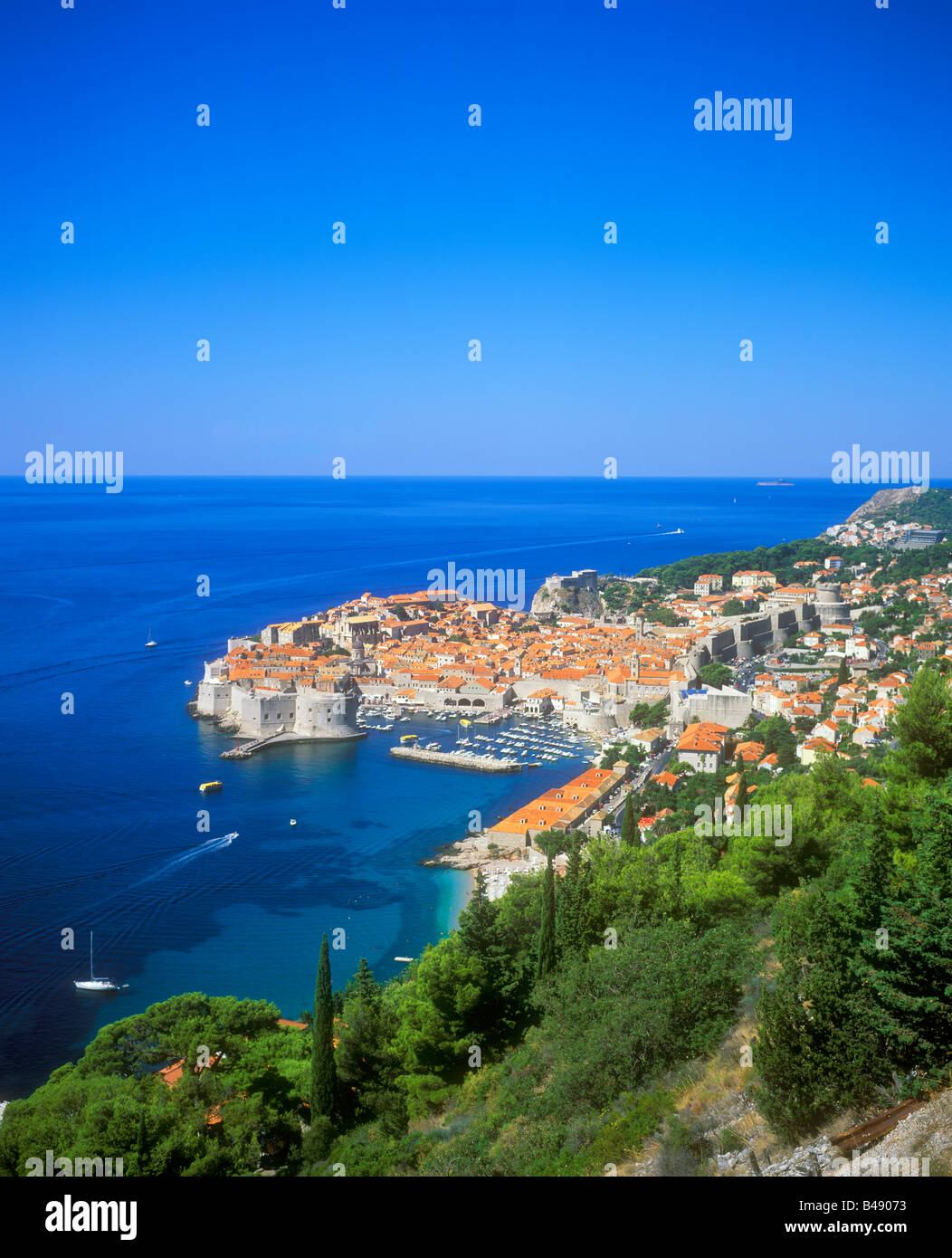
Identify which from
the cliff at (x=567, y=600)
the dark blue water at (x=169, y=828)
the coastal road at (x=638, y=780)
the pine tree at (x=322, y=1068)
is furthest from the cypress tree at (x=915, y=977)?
the cliff at (x=567, y=600)

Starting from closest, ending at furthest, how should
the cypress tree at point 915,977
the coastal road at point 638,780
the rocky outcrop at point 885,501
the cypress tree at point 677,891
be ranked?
1. the cypress tree at point 915,977
2. the cypress tree at point 677,891
3. the coastal road at point 638,780
4. the rocky outcrop at point 885,501

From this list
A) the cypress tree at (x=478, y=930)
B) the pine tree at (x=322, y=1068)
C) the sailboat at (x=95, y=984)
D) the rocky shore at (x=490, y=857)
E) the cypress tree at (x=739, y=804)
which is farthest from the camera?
the rocky shore at (x=490, y=857)

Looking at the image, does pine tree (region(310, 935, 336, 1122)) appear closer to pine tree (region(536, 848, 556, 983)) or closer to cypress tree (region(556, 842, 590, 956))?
pine tree (region(536, 848, 556, 983))

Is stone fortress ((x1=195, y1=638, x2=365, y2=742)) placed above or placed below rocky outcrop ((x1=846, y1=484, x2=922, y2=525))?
below

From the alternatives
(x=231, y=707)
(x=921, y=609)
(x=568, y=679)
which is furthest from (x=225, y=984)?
(x=921, y=609)

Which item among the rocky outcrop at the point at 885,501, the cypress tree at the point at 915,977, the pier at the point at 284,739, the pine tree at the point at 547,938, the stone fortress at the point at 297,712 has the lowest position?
the pier at the point at 284,739

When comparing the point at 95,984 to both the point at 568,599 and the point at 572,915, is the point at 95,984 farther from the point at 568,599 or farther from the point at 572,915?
the point at 568,599

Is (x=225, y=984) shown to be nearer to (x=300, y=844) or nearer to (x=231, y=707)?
(x=300, y=844)

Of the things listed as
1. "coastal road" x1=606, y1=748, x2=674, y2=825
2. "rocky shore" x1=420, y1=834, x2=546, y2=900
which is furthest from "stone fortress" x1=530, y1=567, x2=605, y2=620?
"rocky shore" x1=420, y1=834, x2=546, y2=900

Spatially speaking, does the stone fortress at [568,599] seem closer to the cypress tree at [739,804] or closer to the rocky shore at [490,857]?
the rocky shore at [490,857]

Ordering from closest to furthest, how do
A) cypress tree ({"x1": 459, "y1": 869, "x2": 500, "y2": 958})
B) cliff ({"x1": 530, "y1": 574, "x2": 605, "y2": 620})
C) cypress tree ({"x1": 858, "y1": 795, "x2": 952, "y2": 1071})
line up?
cypress tree ({"x1": 858, "y1": 795, "x2": 952, "y2": 1071})
cypress tree ({"x1": 459, "y1": 869, "x2": 500, "y2": 958})
cliff ({"x1": 530, "y1": 574, "x2": 605, "y2": 620})
